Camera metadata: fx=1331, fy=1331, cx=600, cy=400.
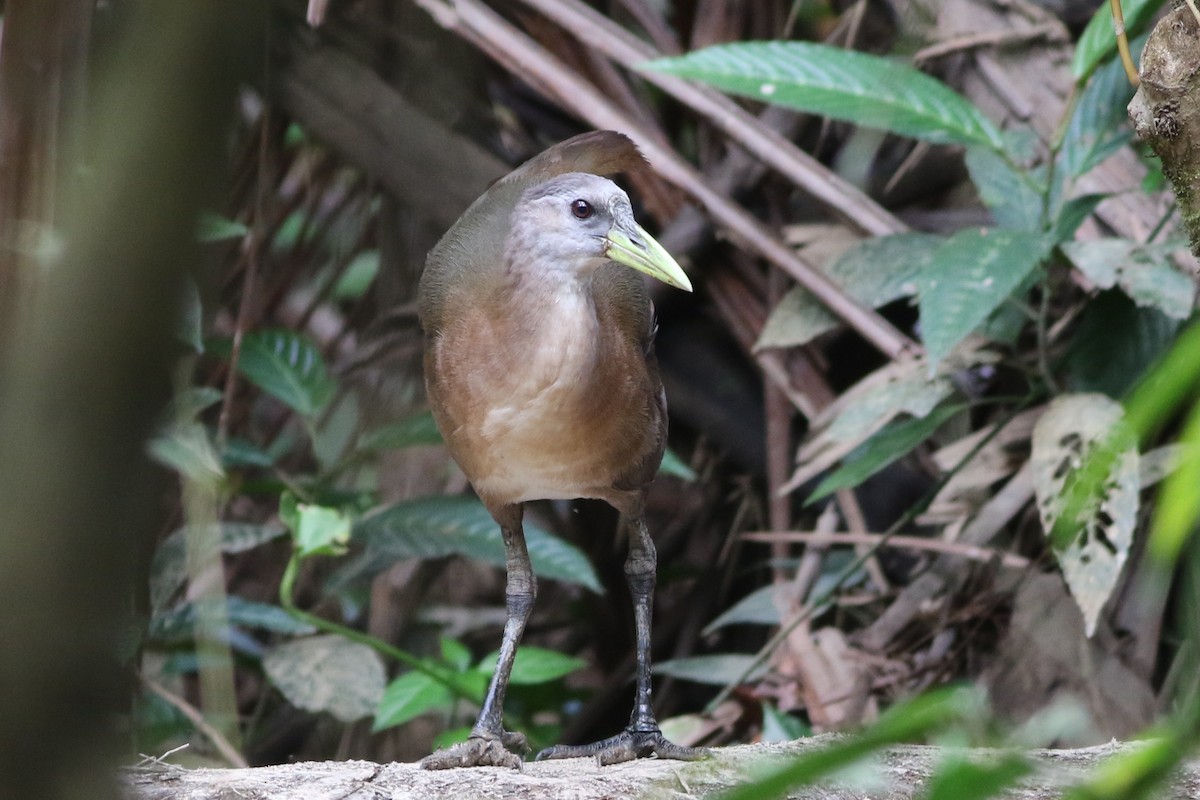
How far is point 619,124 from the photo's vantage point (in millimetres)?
4223

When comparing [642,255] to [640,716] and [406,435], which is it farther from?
[406,435]

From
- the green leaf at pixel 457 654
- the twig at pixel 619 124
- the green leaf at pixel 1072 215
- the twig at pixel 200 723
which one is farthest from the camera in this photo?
the twig at pixel 619 124

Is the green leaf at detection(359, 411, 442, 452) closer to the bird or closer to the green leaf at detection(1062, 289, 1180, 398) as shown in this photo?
the bird

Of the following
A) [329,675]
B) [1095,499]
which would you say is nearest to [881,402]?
[1095,499]

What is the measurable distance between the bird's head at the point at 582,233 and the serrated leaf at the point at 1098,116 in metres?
1.48

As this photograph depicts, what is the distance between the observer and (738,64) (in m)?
3.65

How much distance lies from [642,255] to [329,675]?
1.71m

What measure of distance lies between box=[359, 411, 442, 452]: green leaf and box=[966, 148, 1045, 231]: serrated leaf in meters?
1.72

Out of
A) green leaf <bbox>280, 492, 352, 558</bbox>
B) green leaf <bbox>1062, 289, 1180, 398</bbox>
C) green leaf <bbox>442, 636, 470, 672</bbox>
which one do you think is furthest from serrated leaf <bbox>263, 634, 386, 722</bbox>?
green leaf <bbox>1062, 289, 1180, 398</bbox>

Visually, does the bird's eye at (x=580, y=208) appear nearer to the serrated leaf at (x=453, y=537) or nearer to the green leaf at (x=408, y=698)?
the serrated leaf at (x=453, y=537)

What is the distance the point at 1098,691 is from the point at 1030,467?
2.10ft

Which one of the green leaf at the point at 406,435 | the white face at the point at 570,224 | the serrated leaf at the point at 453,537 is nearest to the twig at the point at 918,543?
the serrated leaf at the point at 453,537

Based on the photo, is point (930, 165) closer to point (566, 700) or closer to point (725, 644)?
point (725, 644)

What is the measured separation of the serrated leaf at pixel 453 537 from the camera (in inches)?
150
